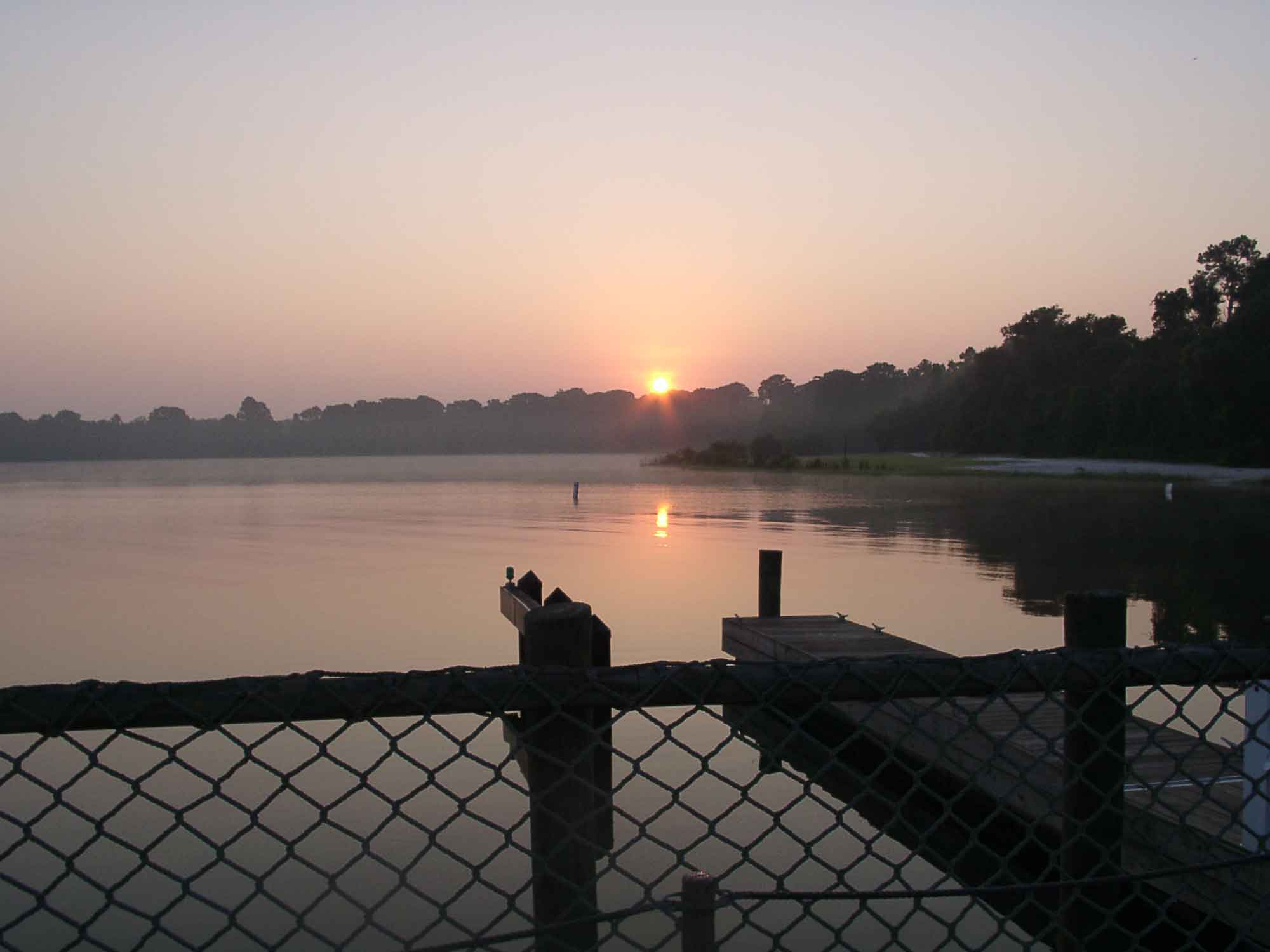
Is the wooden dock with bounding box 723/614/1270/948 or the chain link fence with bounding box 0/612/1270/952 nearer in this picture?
the chain link fence with bounding box 0/612/1270/952

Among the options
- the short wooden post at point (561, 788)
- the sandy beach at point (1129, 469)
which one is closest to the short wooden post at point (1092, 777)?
the short wooden post at point (561, 788)

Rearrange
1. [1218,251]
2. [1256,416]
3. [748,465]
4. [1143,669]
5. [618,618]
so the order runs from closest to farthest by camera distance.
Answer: [1143,669], [618,618], [1256,416], [1218,251], [748,465]

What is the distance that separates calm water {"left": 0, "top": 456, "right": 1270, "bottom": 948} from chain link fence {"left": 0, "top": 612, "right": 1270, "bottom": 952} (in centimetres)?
8

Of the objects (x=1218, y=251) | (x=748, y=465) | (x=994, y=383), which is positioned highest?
(x=1218, y=251)

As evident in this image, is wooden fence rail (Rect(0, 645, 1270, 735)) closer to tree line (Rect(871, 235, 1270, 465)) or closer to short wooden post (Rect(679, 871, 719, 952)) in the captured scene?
short wooden post (Rect(679, 871, 719, 952))

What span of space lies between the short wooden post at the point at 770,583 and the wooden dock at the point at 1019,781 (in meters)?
1.37

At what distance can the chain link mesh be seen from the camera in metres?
2.48

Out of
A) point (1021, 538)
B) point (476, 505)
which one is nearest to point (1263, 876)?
point (1021, 538)

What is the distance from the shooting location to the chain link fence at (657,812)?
2449 mm

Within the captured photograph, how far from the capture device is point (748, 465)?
155 m

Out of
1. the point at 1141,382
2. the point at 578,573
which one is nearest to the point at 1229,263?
the point at 1141,382

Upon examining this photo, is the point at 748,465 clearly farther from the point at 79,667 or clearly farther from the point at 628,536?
the point at 79,667

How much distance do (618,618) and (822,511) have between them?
37489mm

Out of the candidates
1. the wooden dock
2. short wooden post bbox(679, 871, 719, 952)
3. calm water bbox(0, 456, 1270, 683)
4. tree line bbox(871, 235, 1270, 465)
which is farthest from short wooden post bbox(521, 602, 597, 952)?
tree line bbox(871, 235, 1270, 465)
